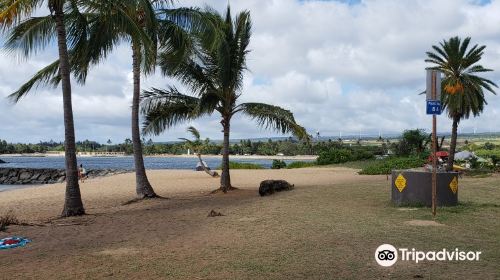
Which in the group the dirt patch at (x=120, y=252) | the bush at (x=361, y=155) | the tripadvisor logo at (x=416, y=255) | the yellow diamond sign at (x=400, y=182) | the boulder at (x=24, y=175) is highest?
the bush at (x=361, y=155)

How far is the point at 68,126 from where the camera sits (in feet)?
44.1

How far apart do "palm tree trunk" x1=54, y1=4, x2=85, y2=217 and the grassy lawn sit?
4.29 ft

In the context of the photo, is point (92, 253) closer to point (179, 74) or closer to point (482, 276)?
point (482, 276)

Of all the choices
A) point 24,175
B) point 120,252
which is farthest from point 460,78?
point 24,175

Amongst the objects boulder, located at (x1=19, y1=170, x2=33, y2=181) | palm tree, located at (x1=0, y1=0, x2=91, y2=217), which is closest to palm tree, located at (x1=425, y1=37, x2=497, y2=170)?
palm tree, located at (x1=0, y1=0, x2=91, y2=217)

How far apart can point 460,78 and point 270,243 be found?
21.5m

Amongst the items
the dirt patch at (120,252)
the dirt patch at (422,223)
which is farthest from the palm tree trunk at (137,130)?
the dirt patch at (422,223)

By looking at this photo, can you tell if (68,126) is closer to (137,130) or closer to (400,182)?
(137,130)

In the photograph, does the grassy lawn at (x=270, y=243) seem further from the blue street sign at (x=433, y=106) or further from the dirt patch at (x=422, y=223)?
the blue street sign at (x=433, y=106)

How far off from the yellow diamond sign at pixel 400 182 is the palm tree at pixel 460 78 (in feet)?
Result: 48.0

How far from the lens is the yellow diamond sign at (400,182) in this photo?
11.8 metres

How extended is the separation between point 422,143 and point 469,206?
33360mm

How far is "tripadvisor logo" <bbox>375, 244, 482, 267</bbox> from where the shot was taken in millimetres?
6516

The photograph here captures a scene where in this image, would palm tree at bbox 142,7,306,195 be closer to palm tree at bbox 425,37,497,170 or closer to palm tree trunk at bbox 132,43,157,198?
palm tree trunk at bbox 132,43,157,198
